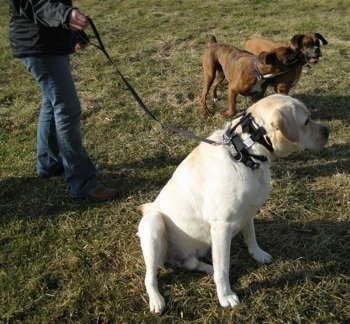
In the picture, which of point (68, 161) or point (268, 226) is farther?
point (68, 161)

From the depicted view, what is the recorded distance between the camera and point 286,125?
2.38 metres

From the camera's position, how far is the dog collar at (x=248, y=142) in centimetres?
250

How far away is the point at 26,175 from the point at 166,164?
1.45m

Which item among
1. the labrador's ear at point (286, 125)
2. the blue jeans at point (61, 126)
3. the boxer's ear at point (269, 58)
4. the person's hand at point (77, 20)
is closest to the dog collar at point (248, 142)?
the labrador's ear at point (286, 125)

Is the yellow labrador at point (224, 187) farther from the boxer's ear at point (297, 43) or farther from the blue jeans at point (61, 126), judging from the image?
the boxer's ear at point (297, 43)

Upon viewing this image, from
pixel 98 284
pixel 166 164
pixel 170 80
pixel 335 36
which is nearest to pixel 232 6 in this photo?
pixel 335 36

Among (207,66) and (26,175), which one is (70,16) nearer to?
(26,175)

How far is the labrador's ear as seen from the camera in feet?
7.74

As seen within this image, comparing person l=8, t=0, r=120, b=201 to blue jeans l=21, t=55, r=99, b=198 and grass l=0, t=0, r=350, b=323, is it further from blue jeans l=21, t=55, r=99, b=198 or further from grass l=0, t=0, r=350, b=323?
grass l=0, t=0, r=350, b=323

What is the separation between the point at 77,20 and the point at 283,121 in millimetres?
1505

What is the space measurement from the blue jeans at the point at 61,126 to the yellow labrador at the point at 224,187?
43.7 inches

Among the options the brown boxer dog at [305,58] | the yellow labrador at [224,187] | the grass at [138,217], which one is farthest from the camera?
the brown boxer dog at [305,58]

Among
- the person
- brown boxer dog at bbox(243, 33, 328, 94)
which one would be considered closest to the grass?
the person

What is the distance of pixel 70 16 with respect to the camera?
2.74m
